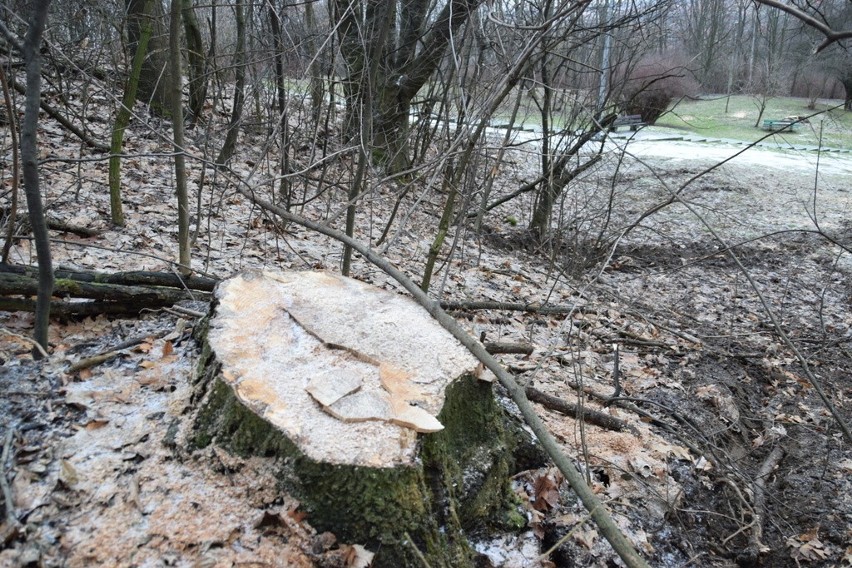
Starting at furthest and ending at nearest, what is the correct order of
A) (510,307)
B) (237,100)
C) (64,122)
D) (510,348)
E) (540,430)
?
(237,100) → (64,122) → (510,307) → (510,348) → (540,430)

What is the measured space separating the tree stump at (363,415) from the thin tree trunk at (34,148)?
62 centimetres

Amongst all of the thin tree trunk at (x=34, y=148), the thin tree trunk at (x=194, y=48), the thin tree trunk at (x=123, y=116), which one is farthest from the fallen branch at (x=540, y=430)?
the thin tree trunk at (x=194, y=48)

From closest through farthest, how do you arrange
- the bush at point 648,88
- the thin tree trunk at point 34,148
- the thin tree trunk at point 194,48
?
the thin tree trunk at point 34,148 < the bush at point 648,88 < the thin tree trunk at point 194,48

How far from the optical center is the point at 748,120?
67.5 feet

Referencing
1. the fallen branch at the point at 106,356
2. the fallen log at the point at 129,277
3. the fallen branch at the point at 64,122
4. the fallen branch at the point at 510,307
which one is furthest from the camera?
the fallen branch at the point at 64,122

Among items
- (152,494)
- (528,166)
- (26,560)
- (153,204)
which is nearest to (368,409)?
(152,494)

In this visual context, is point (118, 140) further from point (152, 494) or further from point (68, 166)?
point (152, 494)

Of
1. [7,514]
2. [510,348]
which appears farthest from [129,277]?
[510,348]

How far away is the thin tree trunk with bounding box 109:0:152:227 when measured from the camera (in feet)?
11.2

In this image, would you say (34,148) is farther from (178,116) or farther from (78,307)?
(178,116)

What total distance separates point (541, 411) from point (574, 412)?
0.18 metres

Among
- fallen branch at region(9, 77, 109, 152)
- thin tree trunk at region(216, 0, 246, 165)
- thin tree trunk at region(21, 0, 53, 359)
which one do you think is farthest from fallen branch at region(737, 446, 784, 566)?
fallen branch at region(9, 77, 109, 152)

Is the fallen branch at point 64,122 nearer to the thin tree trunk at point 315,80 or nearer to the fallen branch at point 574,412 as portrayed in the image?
the thin tree trunk at point 315,80

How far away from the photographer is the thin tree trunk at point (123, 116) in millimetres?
3400
